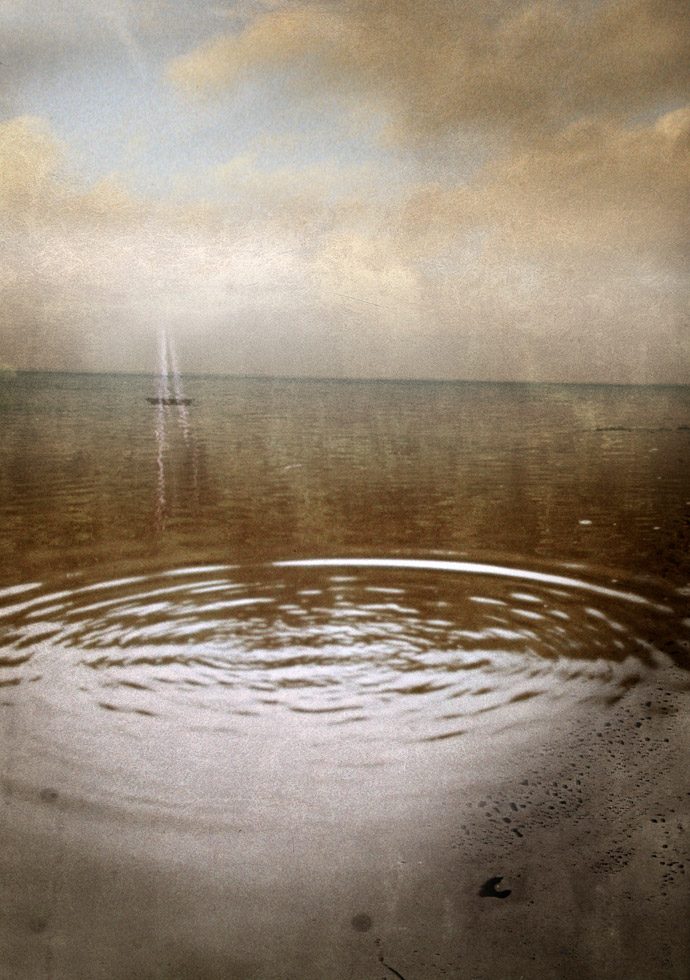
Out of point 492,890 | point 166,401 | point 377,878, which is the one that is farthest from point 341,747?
point 166,401

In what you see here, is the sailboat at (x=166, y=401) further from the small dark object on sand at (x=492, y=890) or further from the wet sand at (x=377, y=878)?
the small dark object on sand at (x=492, y=890)

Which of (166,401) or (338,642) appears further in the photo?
(166,401)

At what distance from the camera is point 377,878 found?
1773mm

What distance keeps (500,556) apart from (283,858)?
310 centimetres

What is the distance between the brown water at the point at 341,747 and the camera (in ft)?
5.32

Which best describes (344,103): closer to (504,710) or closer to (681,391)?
(504,710)

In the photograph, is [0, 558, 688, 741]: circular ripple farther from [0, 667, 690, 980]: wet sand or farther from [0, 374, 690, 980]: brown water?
[0, 667, 690, 980]: wet sand

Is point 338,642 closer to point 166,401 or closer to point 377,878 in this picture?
point 377,878

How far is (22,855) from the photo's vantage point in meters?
1.86

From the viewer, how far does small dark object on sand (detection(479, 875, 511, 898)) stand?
5.61 feet

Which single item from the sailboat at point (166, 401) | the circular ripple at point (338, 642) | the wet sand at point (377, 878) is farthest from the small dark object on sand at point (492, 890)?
the sailboat at point (166, 401)

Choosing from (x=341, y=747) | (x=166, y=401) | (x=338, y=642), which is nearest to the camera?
(x=341, y=747)

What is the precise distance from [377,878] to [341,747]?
632 mm

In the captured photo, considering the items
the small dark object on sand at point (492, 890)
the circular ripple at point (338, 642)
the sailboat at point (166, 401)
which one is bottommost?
the small dark object on sand at point (492, 890)
